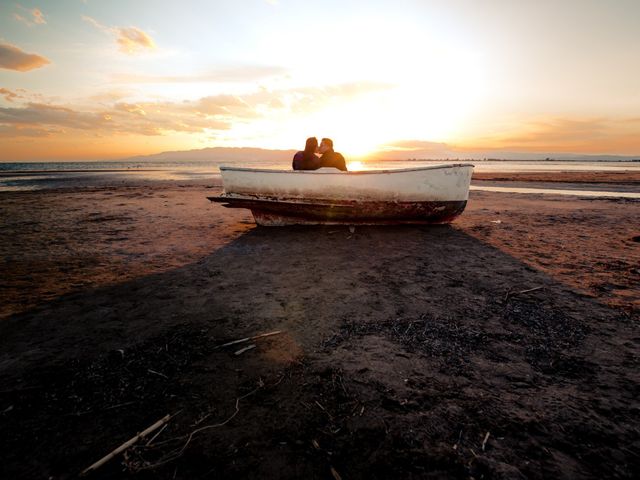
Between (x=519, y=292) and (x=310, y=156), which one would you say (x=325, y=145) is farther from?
(x=519, y=292)

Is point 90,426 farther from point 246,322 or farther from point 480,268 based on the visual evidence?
point 480,268

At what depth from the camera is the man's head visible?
792 centimetres

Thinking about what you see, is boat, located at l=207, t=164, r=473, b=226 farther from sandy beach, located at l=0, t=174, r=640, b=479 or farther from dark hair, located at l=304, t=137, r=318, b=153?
sandy beach, located at l=0, t=174, r=640, b=479

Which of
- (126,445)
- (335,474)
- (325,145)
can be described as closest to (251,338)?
(126,445)

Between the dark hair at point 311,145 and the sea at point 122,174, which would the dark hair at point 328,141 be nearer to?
the dark hair at point 311,145

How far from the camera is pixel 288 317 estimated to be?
353 cm

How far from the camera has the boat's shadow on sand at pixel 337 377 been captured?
6.03 ft

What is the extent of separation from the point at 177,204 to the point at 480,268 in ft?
38.4

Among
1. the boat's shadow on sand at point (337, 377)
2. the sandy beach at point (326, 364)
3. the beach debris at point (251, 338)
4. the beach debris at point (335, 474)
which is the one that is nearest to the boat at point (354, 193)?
the sandy beach at point (326, 364)

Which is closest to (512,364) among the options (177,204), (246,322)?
(246,322)

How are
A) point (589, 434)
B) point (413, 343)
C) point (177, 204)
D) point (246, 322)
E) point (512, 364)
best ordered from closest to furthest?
point (589, 434), point (512, 364), point (413, 343), point (246, 322), point (177, 204)

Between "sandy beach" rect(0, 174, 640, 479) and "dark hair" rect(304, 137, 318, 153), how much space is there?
320 cm

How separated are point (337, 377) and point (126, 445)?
1.43m

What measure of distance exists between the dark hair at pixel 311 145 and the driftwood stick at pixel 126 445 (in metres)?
6.66
